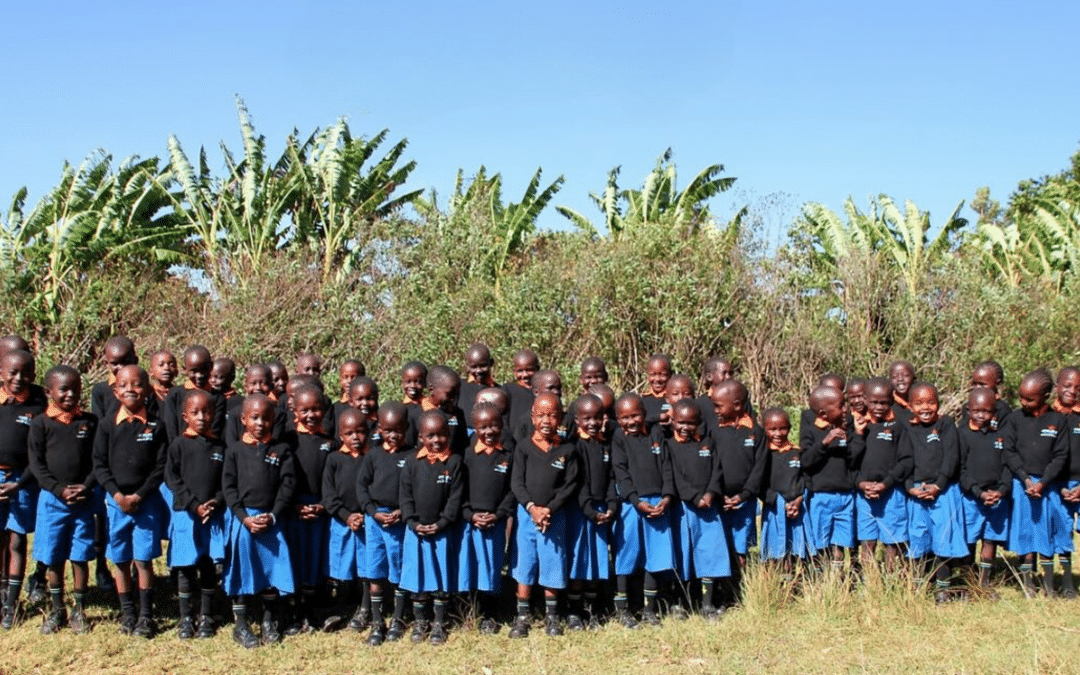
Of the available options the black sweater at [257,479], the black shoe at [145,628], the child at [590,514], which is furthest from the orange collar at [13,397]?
the child at [590,514]

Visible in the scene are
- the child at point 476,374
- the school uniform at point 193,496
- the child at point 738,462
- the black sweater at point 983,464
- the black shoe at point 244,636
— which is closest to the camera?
the black shoe at point 244,636

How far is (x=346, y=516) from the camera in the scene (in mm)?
6152

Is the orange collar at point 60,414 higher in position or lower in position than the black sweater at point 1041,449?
higher

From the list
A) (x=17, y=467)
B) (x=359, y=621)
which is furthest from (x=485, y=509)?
(x=17, y=467)

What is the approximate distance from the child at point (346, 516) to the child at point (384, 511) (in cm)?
7

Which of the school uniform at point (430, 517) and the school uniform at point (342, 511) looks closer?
the school uniform at point (430, 517)

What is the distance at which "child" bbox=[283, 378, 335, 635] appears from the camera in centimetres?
618

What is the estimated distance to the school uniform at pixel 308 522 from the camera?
6199 mm

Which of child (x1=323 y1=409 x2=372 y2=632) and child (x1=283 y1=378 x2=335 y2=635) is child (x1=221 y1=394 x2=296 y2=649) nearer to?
child (x1=283 y1=378 x2=335 y2=635)

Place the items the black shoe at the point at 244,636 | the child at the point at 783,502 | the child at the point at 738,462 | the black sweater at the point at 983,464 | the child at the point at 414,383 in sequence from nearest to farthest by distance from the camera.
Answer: the black shoe at the point at 244,636 < the child at the point at 738,462 < the child at the point at 783,502 < the black sweater at the point at 983,464 < the child at the point at 414,383

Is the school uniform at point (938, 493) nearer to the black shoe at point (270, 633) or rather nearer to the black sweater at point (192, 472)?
the black shoe at point (270, 633)

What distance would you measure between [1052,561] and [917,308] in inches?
375

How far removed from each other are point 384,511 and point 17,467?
7.92ft

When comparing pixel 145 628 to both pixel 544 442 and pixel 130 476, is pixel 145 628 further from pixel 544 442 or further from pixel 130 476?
pixel 544 442
